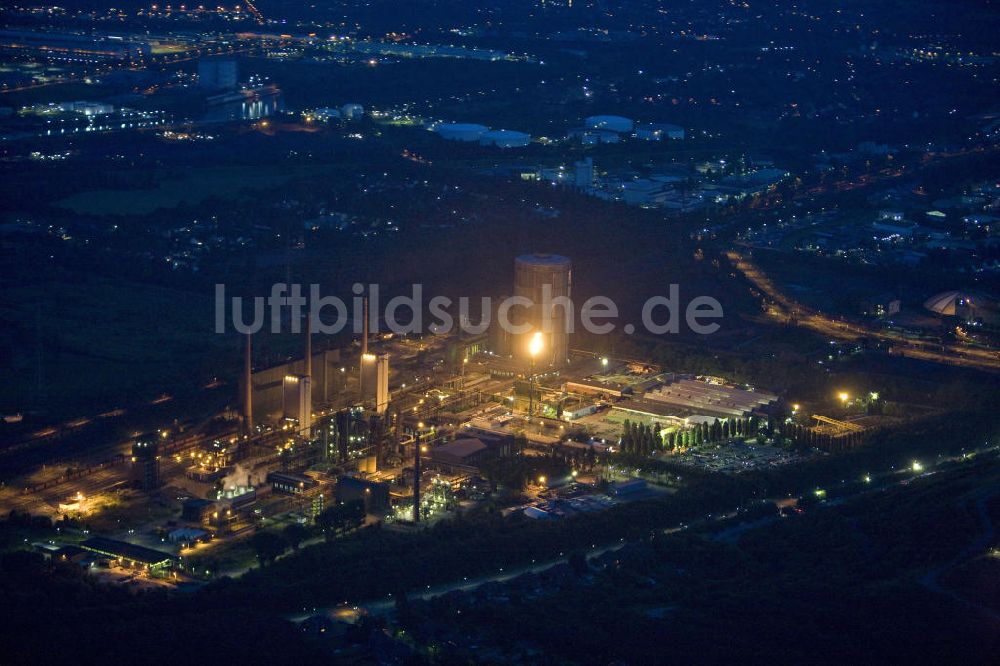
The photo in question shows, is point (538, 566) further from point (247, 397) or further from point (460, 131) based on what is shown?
point (460, 131)

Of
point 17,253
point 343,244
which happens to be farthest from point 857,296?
point 17,253

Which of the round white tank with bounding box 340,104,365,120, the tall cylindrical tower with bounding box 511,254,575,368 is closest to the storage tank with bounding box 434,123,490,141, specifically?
the round white tank with bounding box 340,104,365,120

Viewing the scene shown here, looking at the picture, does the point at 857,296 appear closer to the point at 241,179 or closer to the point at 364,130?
the point at 241,179

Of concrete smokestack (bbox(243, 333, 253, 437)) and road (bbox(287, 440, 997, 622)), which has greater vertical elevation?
concrete smokestack (bbox(243, 333, 253, 437))

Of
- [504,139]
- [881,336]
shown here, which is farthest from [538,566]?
[504,139]

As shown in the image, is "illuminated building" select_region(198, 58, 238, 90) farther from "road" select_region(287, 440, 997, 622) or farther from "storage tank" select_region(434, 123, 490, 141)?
"road" select_region(287, 440, 997, 622)

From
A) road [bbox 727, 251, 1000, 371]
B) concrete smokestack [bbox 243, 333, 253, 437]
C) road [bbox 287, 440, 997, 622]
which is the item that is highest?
concrete smokestack [bbox 243, 333, 253, 437]
